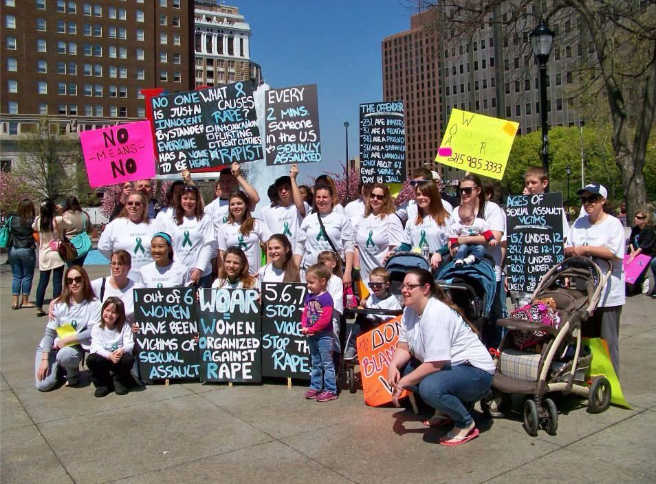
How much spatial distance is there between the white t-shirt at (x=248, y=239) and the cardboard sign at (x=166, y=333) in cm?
77

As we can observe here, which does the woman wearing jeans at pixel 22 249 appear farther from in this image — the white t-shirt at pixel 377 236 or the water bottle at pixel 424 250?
the water bottle at pixel 424 250

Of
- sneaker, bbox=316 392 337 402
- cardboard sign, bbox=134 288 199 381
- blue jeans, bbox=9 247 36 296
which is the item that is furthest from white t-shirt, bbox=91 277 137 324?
blue jeans, bbox=9 247 36 296

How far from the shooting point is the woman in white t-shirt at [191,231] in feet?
21.2

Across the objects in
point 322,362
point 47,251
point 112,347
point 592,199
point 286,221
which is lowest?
point 322,362

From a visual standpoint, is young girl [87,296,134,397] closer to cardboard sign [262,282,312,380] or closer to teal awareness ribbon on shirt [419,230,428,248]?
cardboard sign [262,282,312,380]

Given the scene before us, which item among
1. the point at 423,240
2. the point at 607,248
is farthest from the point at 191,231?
the point at 607,248

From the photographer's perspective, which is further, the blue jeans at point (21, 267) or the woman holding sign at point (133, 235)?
the blue jeans at point (21, 267)

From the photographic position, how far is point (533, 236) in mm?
8469

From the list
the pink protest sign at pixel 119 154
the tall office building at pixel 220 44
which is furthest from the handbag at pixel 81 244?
the tall office building at pixel 220 44

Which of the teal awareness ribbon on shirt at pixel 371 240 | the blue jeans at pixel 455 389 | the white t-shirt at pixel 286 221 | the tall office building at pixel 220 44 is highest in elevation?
the tall office building at pixel 220 44

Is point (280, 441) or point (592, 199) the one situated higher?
point (592, 199)

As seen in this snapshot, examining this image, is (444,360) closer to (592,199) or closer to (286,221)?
(592,199)

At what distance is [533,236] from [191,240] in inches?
186

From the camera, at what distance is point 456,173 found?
125812mm
